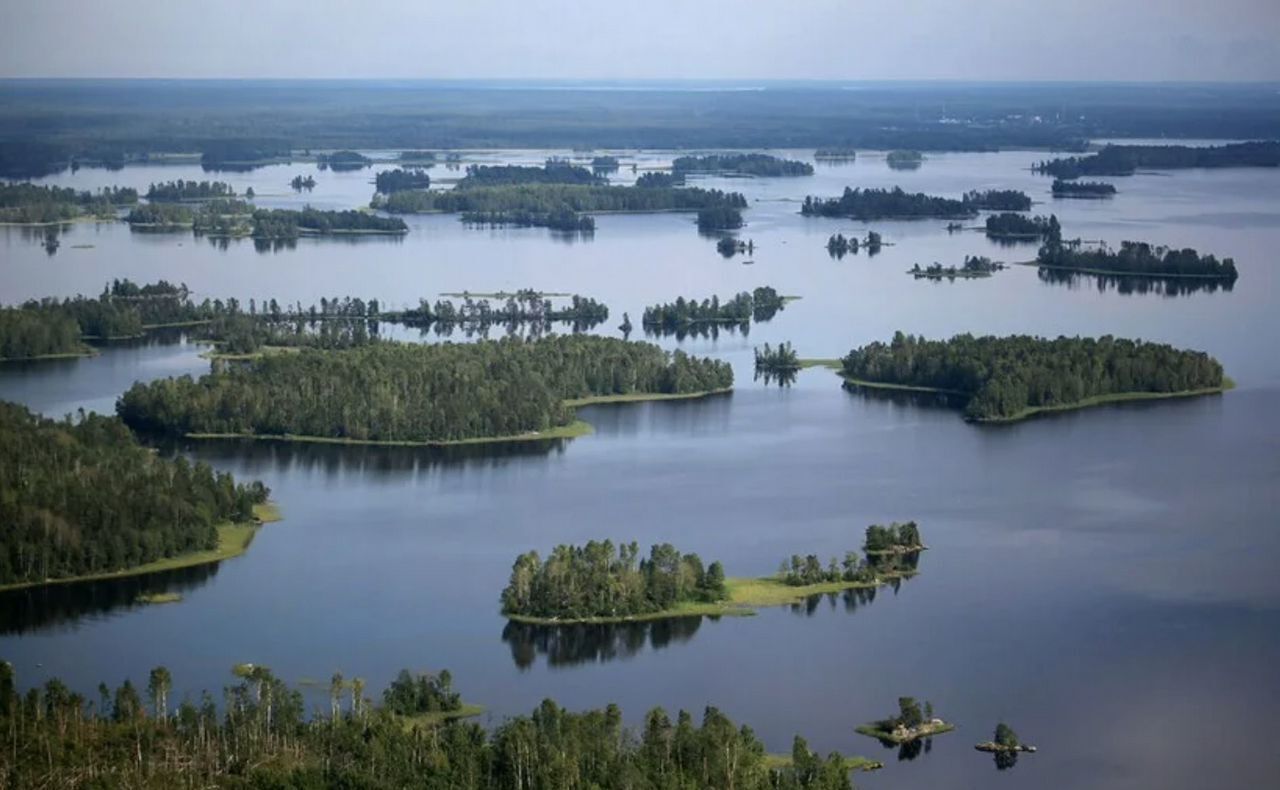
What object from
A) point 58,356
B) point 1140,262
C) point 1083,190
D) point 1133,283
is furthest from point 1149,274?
point 58,356

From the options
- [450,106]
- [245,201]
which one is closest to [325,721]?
[245,201]

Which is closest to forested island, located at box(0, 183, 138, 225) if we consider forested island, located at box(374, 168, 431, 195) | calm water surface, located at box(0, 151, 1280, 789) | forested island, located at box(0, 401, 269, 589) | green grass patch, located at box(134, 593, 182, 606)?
forested island, located at box(374, 168, 431, 195)

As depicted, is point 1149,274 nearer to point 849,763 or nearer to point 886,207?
point 886,207

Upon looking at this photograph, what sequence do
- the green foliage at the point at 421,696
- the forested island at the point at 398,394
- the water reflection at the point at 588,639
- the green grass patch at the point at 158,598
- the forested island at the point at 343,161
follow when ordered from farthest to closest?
the forested island at the point at 343,161 → the forested island at the point at 398,394 → the green grass patch at the point at 158,598 → the water reflection at the point at 588,639 → the green foliage at the point at 421,696

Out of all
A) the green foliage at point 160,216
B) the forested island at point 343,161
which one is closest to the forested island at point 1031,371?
the green foliage at point 160,216

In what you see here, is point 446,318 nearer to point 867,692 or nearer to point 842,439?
point 842,439

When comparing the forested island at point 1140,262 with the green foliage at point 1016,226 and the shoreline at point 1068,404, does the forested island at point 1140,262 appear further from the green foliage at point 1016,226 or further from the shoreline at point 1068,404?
the shoreline at point 1068,404

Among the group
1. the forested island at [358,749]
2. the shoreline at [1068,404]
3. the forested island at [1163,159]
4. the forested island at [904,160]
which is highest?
the forested island at [1163,159]
